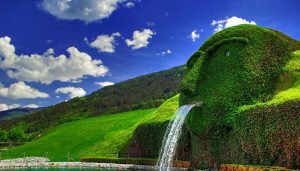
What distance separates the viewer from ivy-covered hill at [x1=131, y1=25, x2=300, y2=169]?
939 inches

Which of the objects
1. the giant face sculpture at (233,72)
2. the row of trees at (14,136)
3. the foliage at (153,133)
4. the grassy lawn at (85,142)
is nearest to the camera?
the giant face sculpture at (233,72)

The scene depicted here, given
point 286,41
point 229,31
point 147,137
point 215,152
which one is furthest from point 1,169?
point 286,41

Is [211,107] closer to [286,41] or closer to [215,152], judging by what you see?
[215,152]

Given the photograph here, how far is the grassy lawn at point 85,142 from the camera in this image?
5043 centimetres

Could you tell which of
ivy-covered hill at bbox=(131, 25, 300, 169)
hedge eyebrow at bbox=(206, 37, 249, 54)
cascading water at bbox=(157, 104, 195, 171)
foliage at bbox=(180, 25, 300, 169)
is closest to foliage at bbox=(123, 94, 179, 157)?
cascading water at bbox=(157, 104, 195, 171)

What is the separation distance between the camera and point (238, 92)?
1054 inches

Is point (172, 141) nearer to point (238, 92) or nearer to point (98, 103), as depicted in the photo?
point (238, 92)

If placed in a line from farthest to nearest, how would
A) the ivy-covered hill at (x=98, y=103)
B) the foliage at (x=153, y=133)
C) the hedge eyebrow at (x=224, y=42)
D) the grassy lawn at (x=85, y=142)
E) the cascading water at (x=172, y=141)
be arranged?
1. the ivy-covered hill at (x=98, y=103)
2. the grassy lawn at (x=85, y=142)
3. the foliage at (x=153, y=133)
4. the cascading water at (x=172, y=141)
5. the hedge eyebrow at (x=224, y=42)

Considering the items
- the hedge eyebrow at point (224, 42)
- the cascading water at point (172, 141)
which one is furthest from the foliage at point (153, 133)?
the hedge eyebrow at point (224, 42)

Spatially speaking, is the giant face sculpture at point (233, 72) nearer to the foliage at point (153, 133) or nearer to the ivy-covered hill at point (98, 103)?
the foliage at point (153, 133)

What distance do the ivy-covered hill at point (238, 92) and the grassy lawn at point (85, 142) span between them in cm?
2055

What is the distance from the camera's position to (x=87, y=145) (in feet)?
181

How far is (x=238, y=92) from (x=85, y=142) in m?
34.5

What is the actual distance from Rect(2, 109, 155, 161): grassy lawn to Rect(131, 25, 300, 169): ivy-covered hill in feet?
67.4
